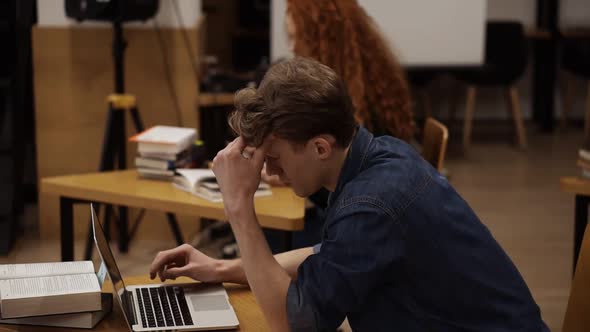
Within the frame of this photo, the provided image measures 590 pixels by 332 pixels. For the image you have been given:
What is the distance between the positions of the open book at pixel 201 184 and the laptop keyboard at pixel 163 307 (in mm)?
1004

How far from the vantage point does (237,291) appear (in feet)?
6.19

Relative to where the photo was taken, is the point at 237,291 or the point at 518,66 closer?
the point at 237,291

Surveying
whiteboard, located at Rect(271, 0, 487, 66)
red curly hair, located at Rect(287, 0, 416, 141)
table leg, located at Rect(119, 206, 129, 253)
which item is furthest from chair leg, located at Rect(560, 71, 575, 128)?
red curly hair, located at Rect(287, 0, 416, 141)

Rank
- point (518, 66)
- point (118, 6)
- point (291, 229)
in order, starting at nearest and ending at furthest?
point (291, 229) → point (118, 6) → point (518, 66)

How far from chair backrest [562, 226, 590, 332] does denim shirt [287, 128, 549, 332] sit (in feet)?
0.77

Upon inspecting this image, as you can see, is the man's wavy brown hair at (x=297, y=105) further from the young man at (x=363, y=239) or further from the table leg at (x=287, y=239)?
the table leg at (x=287, y=239)

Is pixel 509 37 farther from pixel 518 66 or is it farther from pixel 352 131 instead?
pixel 352 131

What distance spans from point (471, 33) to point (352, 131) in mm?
5292

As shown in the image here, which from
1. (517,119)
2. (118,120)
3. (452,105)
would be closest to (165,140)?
(118,120)

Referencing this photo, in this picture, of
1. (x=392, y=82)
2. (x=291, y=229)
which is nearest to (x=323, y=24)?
(x=392, y=82)

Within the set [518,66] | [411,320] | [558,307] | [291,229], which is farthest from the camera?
[518,66]

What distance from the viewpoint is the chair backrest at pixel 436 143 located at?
2.94m

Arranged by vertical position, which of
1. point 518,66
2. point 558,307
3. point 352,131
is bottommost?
point 558,307

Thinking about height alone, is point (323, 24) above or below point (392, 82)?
above
